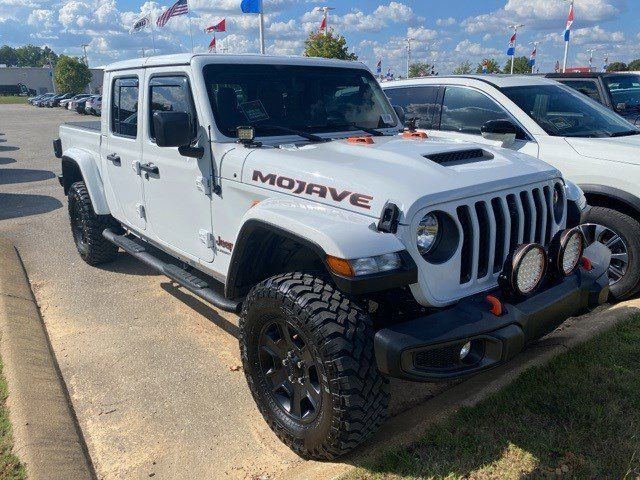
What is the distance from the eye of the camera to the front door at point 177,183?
3.55m

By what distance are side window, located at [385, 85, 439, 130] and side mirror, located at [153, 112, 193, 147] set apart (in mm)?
3266

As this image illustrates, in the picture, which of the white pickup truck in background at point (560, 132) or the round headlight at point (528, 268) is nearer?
the round headlight at point (528, 268)

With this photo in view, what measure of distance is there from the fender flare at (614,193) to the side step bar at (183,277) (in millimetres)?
3172

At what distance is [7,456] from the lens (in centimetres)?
269

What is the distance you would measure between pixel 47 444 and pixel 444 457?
2063mm

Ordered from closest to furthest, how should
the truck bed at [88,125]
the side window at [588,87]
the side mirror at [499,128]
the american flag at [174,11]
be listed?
the side mirror at [499,128]
the truck bed at [88,125]
the side window at [588,87]
the american flag at [174,11]

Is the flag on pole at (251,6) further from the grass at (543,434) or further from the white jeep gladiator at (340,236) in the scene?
the grass at (543,434)

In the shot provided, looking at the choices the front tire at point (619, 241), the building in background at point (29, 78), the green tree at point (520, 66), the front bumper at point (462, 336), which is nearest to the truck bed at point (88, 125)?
the front bumper at point (462, 336)

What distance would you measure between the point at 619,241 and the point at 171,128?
3733 millimetres

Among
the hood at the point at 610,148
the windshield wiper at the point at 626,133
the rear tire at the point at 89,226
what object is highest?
the windshield wiper at the point at 626,133

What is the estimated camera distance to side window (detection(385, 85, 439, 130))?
5836 millimetres

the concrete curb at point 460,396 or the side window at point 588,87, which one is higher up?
the side window at point 588,87

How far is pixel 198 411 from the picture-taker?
330 centimetres

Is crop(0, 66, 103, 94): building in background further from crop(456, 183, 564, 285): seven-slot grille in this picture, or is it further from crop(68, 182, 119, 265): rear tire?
crop(456, 183, 564, 285): seven-slot grille
